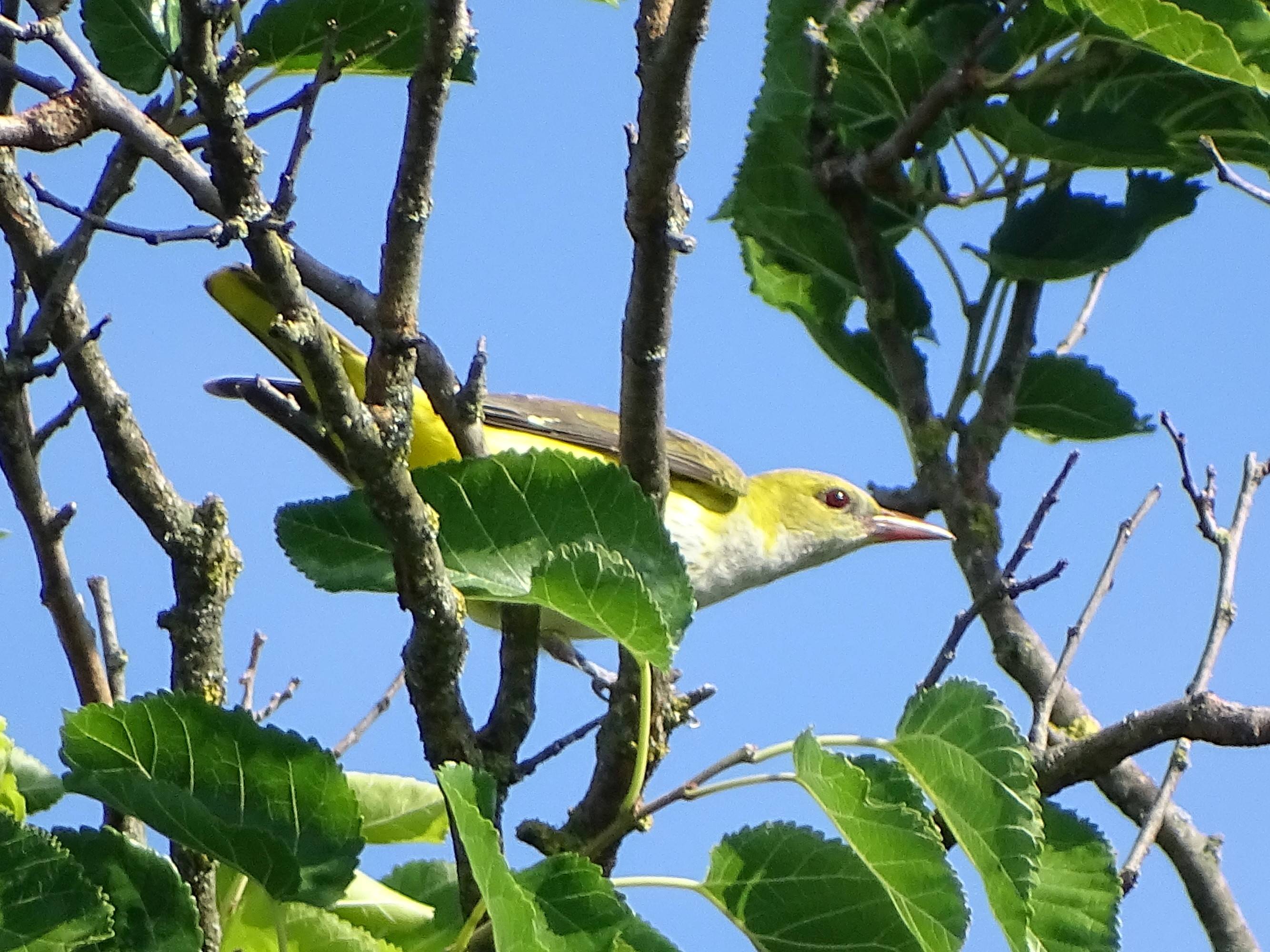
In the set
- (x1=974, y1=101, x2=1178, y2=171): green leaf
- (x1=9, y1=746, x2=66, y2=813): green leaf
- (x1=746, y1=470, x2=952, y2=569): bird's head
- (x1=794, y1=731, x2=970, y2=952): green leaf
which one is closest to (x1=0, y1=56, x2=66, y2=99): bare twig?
(x1=9, y1=746, x2=66, y2=813): green leaf

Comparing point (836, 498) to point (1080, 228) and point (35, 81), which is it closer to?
point (1080, 228)

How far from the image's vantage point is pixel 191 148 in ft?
10.1

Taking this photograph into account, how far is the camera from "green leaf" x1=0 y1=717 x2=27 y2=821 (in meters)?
2.15

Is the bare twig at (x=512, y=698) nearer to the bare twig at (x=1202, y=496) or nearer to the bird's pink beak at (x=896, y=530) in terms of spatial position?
the bare twig at (x=1202, y=496)

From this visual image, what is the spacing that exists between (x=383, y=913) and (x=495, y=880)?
1.90 ft

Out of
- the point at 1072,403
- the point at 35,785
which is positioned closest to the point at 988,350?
the point at 1072,403

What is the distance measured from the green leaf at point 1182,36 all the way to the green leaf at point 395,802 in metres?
2.23

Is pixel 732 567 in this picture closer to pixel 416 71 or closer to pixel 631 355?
pixel 631 355

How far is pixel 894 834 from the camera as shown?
2117 mm

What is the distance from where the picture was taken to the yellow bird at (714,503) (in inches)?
175

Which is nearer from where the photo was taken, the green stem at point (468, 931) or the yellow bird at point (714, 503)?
the green stem at point (468, 931)

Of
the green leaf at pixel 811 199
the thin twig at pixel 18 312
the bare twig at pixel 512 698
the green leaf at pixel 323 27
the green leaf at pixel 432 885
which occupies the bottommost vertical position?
the green leaf at pixel 432 885

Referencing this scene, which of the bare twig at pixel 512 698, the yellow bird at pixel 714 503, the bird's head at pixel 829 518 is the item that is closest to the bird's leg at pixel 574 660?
the yellow bird at pixel 714 503

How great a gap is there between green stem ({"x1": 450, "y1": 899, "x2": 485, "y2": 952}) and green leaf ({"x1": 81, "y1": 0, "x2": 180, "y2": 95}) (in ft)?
A: 5.51
